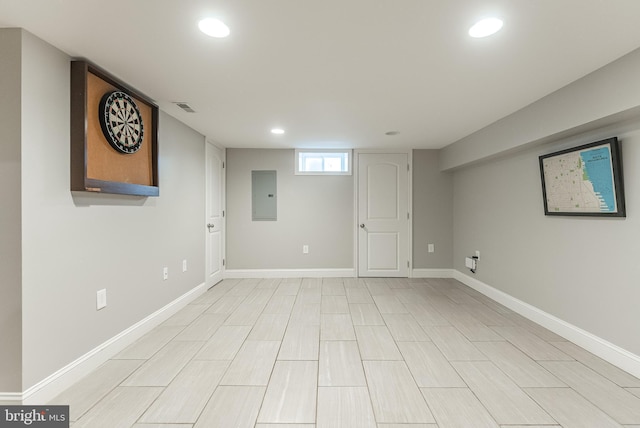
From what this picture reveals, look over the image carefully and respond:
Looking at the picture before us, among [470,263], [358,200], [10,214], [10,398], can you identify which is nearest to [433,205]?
[470,263]

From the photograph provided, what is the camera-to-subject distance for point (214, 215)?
427 cm

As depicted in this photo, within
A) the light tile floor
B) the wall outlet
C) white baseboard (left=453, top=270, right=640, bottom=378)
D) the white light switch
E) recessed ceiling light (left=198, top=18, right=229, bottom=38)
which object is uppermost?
recessed ceiling light (left=198, top=18, right=229, bottom=38)

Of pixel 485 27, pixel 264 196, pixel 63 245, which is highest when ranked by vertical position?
pixel 485 27

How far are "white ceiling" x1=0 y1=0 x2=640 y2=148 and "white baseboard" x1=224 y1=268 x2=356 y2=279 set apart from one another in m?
2.71

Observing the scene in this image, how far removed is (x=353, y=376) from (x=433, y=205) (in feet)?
11.6

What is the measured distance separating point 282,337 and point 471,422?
1556 mm

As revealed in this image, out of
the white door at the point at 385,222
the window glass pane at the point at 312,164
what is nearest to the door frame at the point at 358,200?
the white door at the point at 385,222

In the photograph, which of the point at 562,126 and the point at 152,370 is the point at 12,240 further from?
the point at 562,126

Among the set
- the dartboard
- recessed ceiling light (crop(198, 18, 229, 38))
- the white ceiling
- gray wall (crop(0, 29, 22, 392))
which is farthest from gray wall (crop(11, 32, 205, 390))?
recessed ceiling light (crop(198, 18, 229, 38))

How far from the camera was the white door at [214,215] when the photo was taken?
404 centimetres

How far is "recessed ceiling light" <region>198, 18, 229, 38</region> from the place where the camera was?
152 centimetres

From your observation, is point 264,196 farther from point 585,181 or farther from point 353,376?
point 585,181

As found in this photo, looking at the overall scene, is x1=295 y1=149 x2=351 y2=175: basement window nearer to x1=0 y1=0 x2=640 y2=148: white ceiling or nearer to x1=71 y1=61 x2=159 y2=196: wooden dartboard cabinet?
x1=0 y1=0 x2=640 y2=148: white ceiling

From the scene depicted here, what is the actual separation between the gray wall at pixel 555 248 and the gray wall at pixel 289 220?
1940 mm
